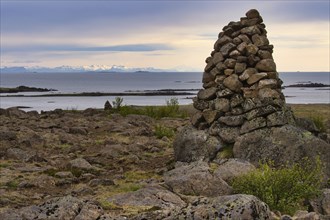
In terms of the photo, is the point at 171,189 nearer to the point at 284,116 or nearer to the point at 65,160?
the point at 284,116

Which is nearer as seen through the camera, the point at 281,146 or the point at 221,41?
the point at 281,146

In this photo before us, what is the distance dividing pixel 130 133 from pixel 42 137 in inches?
174

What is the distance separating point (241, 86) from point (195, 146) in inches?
98.1

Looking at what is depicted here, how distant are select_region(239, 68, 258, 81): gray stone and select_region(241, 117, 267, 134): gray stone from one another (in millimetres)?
1488

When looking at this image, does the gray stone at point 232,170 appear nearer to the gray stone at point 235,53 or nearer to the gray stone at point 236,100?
the gray stone at point 236,100

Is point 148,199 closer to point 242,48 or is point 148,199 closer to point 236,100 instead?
point 236,100

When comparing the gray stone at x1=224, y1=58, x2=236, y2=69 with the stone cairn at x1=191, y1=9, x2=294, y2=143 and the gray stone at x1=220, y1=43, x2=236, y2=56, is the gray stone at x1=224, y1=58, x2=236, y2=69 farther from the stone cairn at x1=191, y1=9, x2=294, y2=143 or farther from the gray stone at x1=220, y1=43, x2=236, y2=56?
the gray stone at x1=220, y1=43, x2=236, y2=56

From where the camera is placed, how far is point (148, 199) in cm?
1169

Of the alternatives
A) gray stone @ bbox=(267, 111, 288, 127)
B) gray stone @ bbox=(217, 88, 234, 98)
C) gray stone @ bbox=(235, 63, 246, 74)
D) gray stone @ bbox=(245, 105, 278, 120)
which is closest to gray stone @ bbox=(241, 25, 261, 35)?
gray stone @ bbox=(235, 63, 246, 74)

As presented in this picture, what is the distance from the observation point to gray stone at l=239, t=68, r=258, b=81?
17.0 metres

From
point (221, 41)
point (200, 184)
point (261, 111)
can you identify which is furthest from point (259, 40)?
point (200, 184)

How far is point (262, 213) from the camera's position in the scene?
916cm

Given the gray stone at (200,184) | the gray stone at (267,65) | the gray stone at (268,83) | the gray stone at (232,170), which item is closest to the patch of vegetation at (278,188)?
the gray stone at (200,184)

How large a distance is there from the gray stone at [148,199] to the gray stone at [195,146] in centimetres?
471
